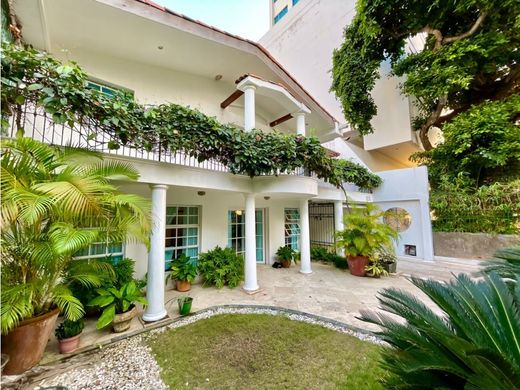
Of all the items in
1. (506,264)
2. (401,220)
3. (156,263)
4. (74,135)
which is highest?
(74,135)

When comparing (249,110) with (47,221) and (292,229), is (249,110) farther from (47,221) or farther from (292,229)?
(292,229)

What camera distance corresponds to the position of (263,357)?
315cm

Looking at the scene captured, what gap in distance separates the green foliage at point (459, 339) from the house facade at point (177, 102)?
394 cm

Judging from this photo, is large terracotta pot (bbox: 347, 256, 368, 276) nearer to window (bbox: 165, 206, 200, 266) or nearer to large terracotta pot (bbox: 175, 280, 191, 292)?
window (bbox: 165, 206, 200, 266)

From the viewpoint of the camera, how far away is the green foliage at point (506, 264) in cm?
248

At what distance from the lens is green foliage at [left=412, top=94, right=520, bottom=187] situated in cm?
773

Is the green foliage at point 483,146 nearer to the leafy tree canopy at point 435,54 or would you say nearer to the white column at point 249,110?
the leafy tree canopy at point 435,54

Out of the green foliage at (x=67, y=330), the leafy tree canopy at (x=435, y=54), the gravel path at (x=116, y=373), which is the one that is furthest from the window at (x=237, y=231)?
the leafy tree canopy at (x=435, y=54)

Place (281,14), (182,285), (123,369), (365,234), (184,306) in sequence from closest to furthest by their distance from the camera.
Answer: (123,369)
(184,306)
(182,285)
(365,234)
(281,14)

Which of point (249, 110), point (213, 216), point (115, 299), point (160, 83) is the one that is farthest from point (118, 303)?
point (160, 83)

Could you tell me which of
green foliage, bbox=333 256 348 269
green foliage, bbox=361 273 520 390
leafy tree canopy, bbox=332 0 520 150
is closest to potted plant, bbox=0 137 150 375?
green foliage, bbox=361 273 520 390

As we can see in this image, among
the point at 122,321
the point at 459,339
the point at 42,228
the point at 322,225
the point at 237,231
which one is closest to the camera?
the point at 459,339

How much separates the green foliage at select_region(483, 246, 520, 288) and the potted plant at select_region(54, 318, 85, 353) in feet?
18.3

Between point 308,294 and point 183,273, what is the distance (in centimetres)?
324
